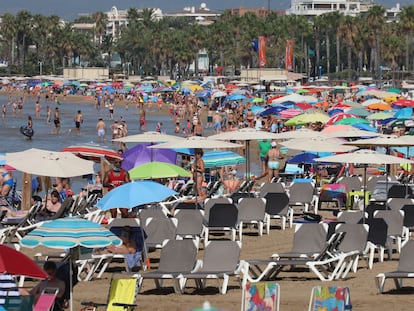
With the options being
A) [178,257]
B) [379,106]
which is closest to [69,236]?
[178,257]

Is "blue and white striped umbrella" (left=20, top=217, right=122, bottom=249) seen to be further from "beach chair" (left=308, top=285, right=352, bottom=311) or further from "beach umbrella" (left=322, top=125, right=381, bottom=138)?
"beach umbrella" (left=322, top=125, right=381, bottom=138)

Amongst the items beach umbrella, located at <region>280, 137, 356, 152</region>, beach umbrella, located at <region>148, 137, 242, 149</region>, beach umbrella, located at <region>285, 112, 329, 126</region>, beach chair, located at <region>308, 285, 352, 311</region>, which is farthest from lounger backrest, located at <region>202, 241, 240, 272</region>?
beach umbrella, located at <region>285, 112, 329, 126</region>

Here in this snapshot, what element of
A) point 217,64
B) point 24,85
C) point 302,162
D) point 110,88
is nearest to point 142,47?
point 217,64

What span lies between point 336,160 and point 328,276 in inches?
121

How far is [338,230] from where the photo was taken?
1180cm

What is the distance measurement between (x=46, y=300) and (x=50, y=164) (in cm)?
479

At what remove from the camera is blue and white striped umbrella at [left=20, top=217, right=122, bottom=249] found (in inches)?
372

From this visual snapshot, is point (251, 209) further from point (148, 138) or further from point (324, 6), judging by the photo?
point (324, 6)

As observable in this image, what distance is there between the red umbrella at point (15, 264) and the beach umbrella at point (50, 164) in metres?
5.17

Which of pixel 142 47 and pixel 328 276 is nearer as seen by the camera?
pixel 328 276

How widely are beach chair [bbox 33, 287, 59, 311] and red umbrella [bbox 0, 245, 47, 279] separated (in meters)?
0.75

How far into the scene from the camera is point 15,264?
7.73m

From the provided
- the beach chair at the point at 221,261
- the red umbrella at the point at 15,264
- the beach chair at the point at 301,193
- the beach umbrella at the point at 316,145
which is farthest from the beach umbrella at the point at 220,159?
the red umbrella at the point at 15,264

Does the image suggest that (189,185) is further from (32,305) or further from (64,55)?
(64,55)
